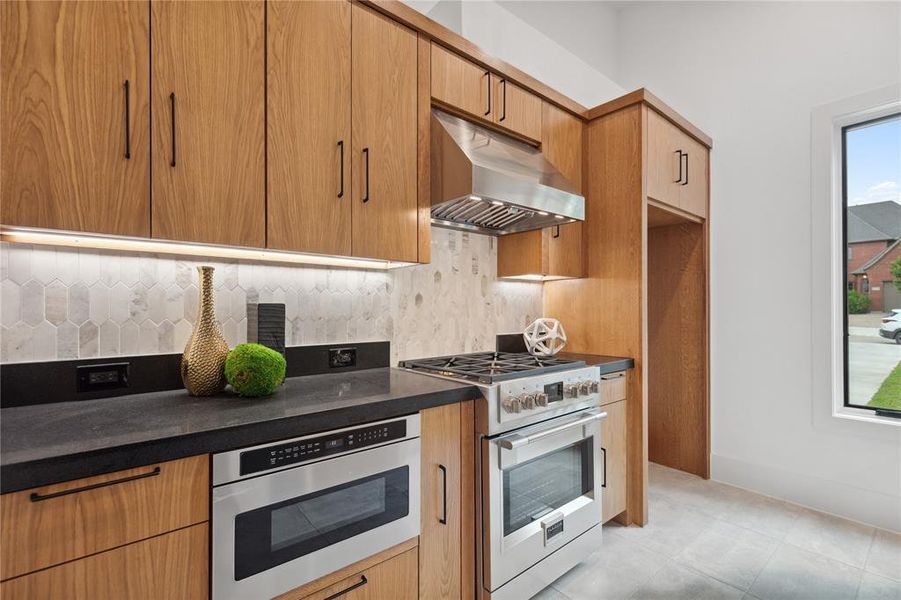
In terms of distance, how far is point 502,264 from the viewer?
257cm

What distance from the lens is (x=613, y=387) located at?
2.27m

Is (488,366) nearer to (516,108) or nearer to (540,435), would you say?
(540,435)

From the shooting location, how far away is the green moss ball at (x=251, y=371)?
1339 mm

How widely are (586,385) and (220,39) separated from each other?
6.33ft

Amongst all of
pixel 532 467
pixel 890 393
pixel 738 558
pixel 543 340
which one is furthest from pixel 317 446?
pixel 890 393

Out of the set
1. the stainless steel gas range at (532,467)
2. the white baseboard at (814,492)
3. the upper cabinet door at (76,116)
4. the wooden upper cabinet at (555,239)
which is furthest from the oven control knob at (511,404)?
the white baseboard at (814,492)

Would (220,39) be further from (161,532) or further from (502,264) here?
(502,264)

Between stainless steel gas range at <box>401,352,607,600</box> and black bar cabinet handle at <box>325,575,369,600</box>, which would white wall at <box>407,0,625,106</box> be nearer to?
stainless steel gas range at <box>401,352,607,600</box>

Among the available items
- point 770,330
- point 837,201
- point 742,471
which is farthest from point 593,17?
point 742,471

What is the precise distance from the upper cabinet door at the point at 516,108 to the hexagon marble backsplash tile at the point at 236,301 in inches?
24.6

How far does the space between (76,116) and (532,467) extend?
1892mm

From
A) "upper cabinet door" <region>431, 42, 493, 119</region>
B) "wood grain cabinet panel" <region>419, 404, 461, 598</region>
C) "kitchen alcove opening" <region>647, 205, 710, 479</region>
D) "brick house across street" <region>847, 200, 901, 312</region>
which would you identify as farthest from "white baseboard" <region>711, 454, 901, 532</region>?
"upper cabinet door" <region>431, 42, 493, 119</region>

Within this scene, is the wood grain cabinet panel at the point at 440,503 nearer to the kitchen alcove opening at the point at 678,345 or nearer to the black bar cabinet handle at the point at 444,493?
the black bar cabinet handle at the point at 444,493

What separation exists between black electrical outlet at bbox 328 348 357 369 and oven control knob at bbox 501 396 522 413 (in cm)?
73
